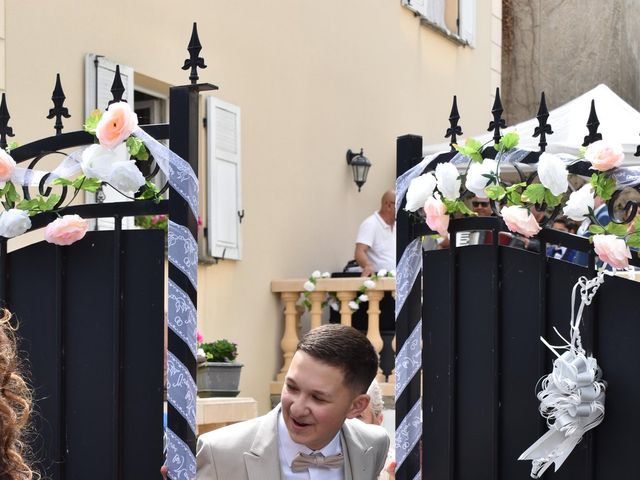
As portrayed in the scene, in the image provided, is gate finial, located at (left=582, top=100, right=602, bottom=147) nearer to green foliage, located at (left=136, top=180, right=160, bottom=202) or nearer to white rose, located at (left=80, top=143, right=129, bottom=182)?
green foliage, located at (left=136, top=180, right=160, bottom=202)

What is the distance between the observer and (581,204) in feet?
13.4

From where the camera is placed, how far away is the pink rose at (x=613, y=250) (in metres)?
3.94

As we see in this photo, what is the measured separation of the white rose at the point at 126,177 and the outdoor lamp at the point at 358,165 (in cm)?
731

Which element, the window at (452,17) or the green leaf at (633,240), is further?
the window at (452,17)

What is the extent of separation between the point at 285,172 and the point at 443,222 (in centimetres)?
641

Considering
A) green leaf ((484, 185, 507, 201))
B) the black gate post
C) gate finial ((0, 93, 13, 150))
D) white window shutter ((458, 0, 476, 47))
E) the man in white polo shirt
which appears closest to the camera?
green leaf ((484, 185, 507, 201))

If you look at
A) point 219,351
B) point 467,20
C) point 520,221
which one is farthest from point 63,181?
point 467,20

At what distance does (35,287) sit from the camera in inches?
187

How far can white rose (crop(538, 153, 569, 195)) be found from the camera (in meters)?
4.11

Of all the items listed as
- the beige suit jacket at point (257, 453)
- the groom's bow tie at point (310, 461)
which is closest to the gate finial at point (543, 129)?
the beige suit jacket at point (257, 453)

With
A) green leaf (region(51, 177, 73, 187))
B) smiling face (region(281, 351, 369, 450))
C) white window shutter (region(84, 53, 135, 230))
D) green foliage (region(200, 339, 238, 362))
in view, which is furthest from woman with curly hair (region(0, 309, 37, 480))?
white window shutter (region(84, 53, 135, 230))

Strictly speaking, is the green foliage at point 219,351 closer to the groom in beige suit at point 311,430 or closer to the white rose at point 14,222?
the white rose at point 14,222

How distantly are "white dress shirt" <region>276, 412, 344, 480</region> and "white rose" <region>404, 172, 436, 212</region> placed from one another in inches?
35.3

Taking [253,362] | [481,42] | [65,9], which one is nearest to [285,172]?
[253,362]
